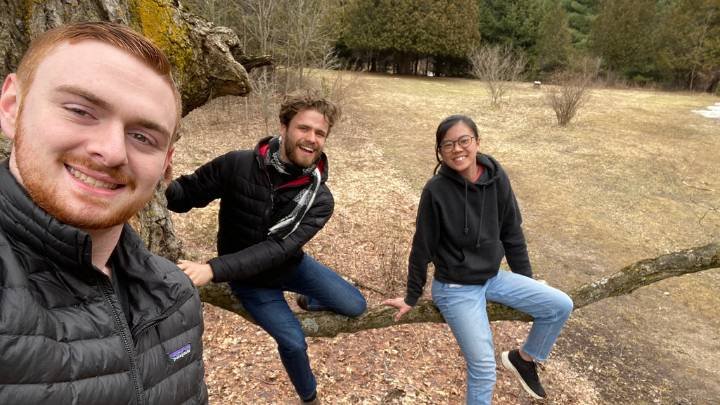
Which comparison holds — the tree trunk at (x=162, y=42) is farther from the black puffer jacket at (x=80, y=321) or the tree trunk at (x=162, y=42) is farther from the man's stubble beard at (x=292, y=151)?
the black puffer jacket at (x=80, y=321)

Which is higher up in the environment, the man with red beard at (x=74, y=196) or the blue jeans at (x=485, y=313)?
the man with red beard at (x=74, y=196)

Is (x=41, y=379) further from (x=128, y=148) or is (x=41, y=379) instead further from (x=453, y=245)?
(x=453, y=245)

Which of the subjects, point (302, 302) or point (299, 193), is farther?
point (302, 302)

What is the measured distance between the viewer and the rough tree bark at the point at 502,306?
2.69 metres

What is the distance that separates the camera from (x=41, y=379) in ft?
3.17

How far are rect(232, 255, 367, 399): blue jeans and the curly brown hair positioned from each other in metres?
0.92

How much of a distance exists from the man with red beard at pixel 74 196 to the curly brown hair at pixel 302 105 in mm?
1557

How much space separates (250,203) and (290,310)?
2.26 ft

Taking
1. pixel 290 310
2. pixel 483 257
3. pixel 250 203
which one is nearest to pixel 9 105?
pixel 250 203

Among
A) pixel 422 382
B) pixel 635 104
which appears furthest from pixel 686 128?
pixel 422 382

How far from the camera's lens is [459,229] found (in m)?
3.01

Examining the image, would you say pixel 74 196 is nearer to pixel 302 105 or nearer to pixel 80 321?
pixel 80 321

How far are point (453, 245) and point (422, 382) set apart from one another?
1376mm

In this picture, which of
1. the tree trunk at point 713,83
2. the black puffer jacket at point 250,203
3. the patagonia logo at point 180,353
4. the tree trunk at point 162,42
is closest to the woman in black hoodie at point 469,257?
the black puffer jacket at point 250,203
